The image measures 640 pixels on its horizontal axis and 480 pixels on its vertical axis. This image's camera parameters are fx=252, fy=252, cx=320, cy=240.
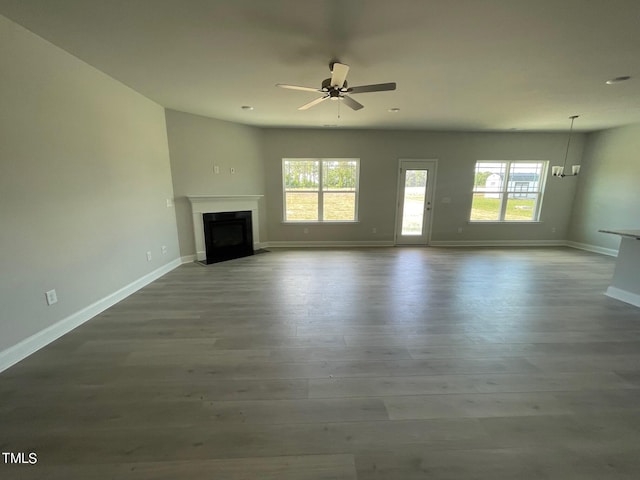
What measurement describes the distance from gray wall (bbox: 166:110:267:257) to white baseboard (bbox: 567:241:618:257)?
7.83 meters

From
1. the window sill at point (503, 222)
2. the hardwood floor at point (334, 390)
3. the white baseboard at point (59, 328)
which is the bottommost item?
the hardwood floor at point (334, 390)

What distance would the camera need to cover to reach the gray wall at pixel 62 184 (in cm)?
202

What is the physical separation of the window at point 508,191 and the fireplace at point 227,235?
541 centimetres

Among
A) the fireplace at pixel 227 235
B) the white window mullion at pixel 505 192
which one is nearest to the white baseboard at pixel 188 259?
the fireplace at pixel 227 235

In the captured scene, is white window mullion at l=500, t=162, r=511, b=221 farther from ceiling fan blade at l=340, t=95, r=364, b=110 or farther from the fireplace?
the fireplace

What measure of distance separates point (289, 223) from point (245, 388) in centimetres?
452

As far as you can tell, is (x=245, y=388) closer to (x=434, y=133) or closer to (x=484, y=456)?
(x=484, y=456)

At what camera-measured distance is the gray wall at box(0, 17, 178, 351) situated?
2016 millimetres

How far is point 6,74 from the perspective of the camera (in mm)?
1978

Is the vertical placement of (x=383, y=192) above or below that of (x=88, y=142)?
below

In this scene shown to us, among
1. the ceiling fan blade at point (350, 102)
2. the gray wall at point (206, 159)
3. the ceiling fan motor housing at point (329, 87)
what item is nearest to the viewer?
the ceiling fan motor housing at point (329, 87)

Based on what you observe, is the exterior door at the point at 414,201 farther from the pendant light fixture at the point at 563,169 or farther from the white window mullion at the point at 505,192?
the pendant light fixture at the point at 563,169

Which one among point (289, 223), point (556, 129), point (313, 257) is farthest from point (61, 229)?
point (556, 129)

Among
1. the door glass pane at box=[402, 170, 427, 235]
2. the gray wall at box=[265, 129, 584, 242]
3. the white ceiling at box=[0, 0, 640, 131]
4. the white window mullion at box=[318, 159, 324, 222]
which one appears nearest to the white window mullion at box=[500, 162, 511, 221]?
the gray wall at box=[265, 129, 584, 242]
